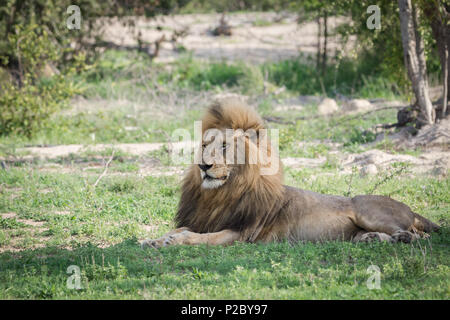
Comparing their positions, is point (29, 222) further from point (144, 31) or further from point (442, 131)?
point (144, 31)

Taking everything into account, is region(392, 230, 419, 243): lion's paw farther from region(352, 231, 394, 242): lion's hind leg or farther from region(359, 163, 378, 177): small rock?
region(359, 163, 378, 177): small rock

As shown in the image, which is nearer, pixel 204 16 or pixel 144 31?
pixel 144 31

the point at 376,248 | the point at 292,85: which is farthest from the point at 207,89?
the point at 376,248

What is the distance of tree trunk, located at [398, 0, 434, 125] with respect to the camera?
10367 millimetres

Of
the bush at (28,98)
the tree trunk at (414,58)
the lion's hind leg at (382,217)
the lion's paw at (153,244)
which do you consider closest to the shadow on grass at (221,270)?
the lion's paw at (153,244)

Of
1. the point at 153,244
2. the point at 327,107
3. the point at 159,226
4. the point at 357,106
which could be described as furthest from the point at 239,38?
the point at 153,244

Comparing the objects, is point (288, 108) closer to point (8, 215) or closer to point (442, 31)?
point (442, 31)

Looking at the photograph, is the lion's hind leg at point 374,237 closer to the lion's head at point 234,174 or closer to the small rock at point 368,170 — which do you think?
the lion's head at point 234,174

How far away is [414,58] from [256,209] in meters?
6.28

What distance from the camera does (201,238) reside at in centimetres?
566

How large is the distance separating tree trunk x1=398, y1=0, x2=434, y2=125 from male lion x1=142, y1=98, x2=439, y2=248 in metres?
5.24

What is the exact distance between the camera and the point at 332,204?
5.98m

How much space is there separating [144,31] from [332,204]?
732 inches

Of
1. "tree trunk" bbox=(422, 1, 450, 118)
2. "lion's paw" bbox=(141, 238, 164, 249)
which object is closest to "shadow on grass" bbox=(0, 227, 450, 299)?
"lion's paw" bbox=(141, 238, 164, 249)
